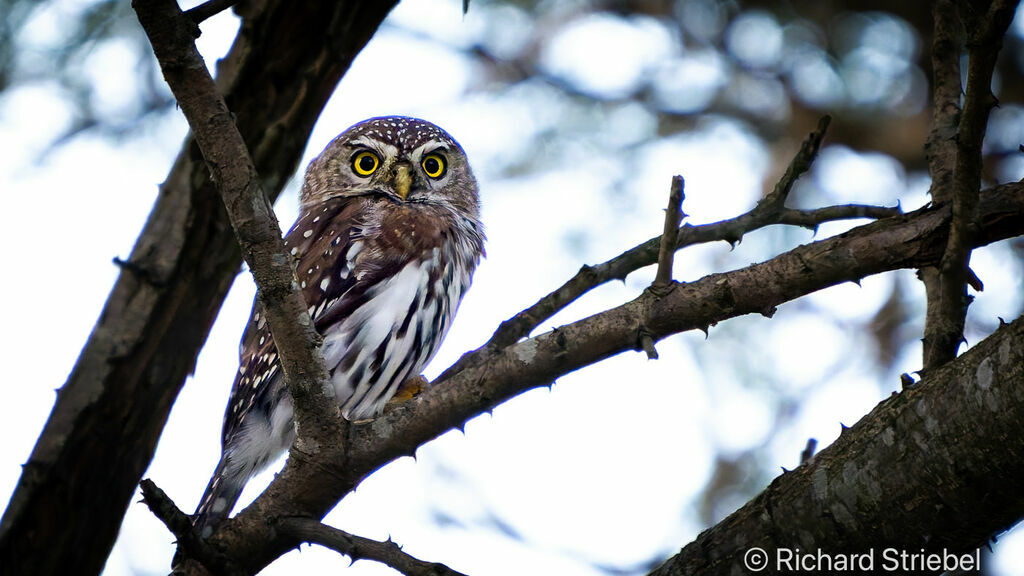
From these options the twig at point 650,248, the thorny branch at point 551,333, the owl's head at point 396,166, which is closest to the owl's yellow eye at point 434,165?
the owl's head at point 396,166

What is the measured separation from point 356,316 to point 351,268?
19cm

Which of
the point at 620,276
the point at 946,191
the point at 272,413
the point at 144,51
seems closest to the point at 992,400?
the point at 946,191

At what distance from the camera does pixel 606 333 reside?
2.71 metres

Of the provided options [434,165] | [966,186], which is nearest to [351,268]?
[434,165]

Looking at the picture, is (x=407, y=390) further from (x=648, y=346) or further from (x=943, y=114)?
(x=943, y=114)

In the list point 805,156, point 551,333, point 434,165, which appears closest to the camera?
point 551,333

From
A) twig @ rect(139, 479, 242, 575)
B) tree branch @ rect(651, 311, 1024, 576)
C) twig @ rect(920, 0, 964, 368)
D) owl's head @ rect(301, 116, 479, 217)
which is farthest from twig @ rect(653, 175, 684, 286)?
owl's head @ rect(301, 116, 479, 217)

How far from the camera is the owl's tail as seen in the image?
11.9 ft

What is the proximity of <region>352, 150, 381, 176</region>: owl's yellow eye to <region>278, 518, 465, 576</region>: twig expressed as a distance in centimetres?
241

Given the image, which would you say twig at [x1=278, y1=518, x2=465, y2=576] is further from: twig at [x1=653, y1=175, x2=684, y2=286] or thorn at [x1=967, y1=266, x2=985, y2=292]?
thorn at [x1=967, y1=266, x2=985, y2=292]

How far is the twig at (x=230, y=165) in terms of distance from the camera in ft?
8.09

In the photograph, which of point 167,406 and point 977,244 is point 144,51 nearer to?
point 167,406

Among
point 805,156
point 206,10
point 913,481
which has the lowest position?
point 913,481

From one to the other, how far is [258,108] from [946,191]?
2490mm
